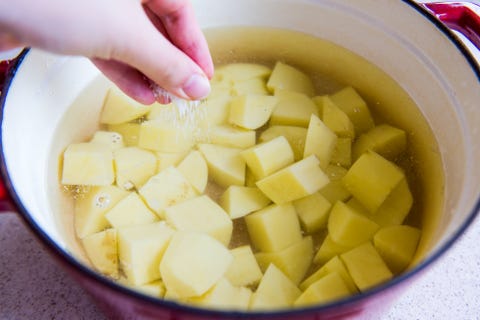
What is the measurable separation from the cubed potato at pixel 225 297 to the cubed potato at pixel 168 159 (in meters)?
0.27

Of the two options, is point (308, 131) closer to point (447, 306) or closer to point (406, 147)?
point (406, 147)

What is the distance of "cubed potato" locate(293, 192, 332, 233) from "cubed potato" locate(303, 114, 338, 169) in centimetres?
8

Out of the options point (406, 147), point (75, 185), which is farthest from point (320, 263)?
point (75, 185)

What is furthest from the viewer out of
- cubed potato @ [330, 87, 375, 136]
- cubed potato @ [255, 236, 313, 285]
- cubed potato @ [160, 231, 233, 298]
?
cubed potato @ [330, 87, 375, 136]

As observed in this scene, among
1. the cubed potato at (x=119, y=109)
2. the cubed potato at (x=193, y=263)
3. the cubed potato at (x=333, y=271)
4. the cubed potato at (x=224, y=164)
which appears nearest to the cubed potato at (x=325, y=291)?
the cubed potato at (x=333, y=271)

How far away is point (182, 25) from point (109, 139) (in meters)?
0.25

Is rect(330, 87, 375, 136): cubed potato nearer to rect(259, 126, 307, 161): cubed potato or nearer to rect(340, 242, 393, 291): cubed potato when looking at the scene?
rect(259, 126, 307, 161): cubed potato

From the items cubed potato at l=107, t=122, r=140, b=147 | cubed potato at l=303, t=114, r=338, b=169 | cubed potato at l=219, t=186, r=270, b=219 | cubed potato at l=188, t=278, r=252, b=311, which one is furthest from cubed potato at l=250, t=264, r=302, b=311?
cubed potato at l=107, t=122, r=140, b=147

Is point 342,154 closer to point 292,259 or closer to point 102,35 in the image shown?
point 292,259

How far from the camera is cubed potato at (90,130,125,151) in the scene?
0.93 meters

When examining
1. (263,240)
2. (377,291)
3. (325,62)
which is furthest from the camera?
(325,62)

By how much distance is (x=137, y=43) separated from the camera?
59 centimetres

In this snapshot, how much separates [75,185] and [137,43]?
37 centimetres

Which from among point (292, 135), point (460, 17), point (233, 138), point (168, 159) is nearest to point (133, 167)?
point (168, 159)
